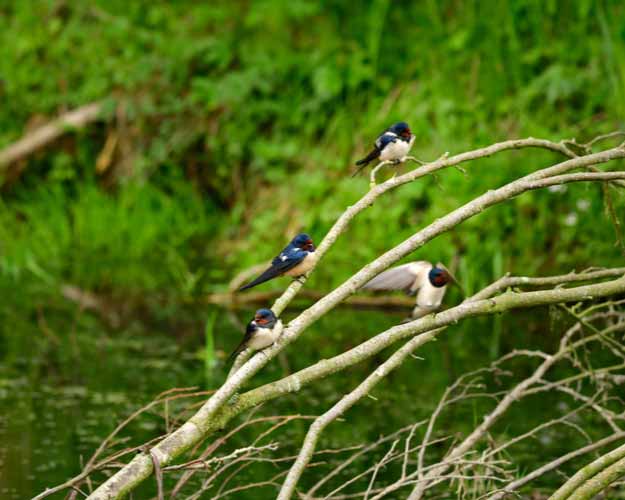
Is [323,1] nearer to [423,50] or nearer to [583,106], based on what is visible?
[423,50]

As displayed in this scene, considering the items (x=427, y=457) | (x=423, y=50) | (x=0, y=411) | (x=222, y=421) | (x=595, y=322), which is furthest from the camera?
(x=423, y=50)

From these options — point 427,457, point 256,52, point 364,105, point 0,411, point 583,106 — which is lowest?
point 427,457

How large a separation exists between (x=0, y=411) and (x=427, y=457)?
2.35 meters

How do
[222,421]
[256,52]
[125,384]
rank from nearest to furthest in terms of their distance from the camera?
[222,421], [125,384], [256,52]

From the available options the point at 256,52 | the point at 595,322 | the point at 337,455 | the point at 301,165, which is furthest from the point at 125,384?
the point at 256,52

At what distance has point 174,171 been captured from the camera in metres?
12.3

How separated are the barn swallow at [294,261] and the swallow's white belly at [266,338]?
17.7 inches

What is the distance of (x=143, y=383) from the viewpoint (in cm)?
753

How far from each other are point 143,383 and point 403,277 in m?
2.74

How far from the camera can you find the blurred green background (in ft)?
27.8

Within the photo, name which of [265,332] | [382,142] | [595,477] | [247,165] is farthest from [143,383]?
[247,165]

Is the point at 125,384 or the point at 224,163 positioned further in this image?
the point at 224,163

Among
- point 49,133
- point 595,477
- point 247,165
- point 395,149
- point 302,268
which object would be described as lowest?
point 595,477

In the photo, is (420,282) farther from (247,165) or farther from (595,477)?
(247,165)
